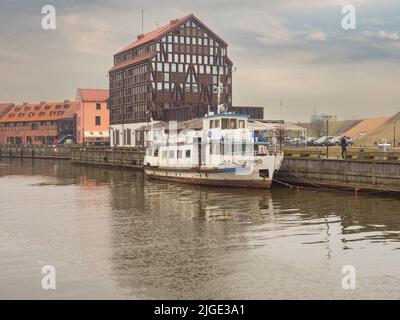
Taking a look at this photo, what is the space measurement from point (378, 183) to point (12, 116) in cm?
14729

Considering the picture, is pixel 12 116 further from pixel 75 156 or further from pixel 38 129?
pixel 75 156

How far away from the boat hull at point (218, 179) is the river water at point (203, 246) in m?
4.29

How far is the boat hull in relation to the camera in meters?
48.7

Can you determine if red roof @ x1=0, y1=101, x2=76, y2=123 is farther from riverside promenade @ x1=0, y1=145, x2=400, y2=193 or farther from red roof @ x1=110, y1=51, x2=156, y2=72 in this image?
riverside promenade @ x1=0, y1=145, x2=400, y2=193

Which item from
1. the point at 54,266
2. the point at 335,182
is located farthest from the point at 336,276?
the point at 335,182

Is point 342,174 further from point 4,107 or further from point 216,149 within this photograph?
point 4,107

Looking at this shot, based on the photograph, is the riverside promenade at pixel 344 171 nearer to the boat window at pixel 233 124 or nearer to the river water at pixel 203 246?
the river water at pixel 203 246

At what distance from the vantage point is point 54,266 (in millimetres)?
21719

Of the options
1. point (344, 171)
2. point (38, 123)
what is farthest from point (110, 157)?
point (38, 123)

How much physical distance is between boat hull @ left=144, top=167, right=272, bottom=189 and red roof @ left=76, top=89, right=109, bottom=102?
89225 millimetres

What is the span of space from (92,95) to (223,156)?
10065 cm

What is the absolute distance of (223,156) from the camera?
4972cm

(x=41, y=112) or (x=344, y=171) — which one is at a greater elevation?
(x=41, y=112)

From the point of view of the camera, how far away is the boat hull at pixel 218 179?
48.7 metres
